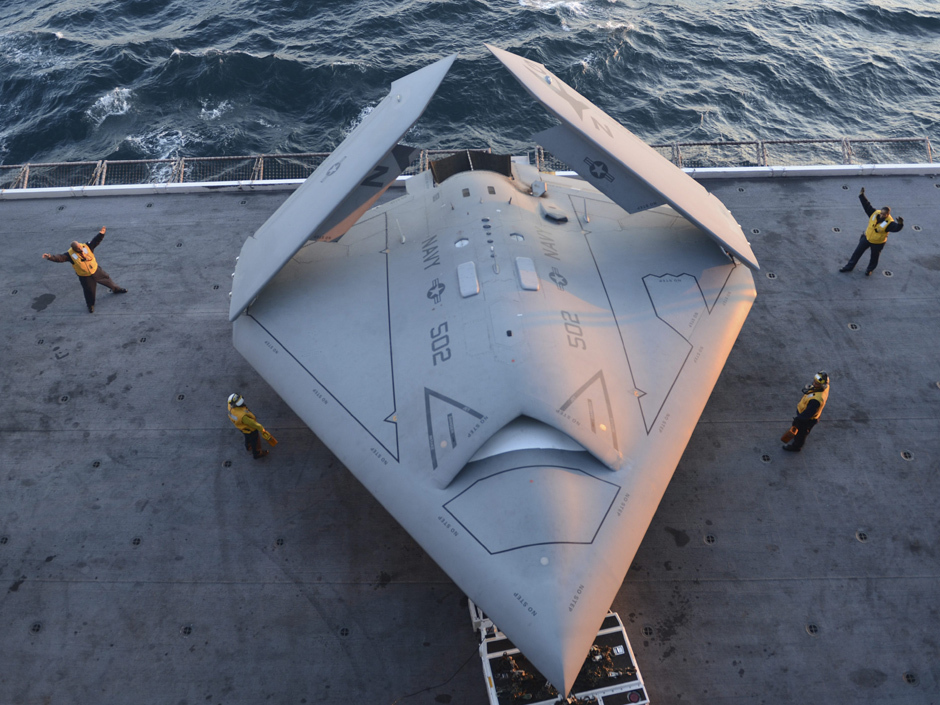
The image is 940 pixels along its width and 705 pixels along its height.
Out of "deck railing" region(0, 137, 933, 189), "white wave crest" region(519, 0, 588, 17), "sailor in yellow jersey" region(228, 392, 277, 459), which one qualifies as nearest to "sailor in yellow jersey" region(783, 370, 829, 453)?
"sailor in yellow jersey" region(228, 392, 277, 459)

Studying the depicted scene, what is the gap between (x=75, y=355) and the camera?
17.0 meters

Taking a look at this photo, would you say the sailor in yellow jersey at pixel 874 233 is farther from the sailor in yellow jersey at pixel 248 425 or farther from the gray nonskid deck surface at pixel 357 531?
the sailor in yellow jersey at pixel 248 425

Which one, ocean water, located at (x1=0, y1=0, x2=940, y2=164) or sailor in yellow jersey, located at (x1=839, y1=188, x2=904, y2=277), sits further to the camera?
ocean water, located at (x1=0, y1=0, x2=940, y2=164)

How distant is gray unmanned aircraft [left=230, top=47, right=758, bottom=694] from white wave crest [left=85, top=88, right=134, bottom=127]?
90.5 feet

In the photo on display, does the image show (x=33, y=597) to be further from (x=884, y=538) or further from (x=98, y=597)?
(x=884, y=538)

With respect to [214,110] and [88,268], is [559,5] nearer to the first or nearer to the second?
[214,110]

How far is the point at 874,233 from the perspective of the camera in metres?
17.1

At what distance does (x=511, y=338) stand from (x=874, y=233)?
1217cm

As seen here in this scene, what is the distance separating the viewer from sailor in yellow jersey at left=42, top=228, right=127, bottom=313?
55.1ft

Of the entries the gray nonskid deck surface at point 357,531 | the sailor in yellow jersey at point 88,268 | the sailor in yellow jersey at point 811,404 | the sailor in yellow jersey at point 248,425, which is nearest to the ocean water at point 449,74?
the sailor in yellow jersey at point 88,268

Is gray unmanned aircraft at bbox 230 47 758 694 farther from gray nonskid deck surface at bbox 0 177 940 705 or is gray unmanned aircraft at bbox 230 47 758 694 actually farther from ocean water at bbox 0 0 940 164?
ocean water at bbox 0 0 940 164

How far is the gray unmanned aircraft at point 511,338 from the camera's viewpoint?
31.7 ft

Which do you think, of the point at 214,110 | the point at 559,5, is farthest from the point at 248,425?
the point at 559,5

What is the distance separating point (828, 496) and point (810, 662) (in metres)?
3.78
